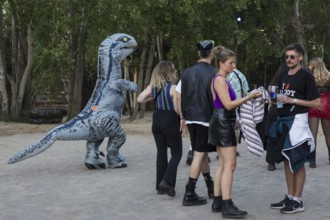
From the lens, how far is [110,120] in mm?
8641

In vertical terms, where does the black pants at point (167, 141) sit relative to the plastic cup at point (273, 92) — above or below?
below

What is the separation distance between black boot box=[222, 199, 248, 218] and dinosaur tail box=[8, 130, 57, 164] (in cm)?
378

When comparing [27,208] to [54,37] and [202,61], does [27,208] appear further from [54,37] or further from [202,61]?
[54,37]

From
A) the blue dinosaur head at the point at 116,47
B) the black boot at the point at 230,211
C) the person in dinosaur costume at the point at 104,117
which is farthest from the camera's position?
the blue dinosaur head at the point at 116,47

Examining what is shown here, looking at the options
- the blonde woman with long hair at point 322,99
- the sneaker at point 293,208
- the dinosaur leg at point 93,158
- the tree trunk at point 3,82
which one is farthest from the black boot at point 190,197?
the tree trunk at point 3,82

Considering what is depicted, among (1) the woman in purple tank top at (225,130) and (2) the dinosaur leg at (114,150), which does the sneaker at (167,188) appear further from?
(2) the dinosaur leg at (114,150)

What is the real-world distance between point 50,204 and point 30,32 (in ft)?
44.1

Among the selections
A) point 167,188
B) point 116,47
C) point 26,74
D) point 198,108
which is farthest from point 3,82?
point 198,108

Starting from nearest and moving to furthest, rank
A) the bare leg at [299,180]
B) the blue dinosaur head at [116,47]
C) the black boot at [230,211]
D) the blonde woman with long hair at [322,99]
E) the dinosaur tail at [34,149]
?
the black boot at [230,211] < the bare leg at [299,180] < the dinosaur tail at [34,149] < the blonde woman with long hair at [322,99] < the blue dinosaur head at [116,47]

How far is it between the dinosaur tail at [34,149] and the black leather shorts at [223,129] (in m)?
3.66

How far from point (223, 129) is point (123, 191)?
2.01 meters

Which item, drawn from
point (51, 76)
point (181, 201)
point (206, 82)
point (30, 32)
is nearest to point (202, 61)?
point (206, 82)

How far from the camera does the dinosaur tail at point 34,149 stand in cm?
807

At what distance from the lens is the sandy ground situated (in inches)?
224
